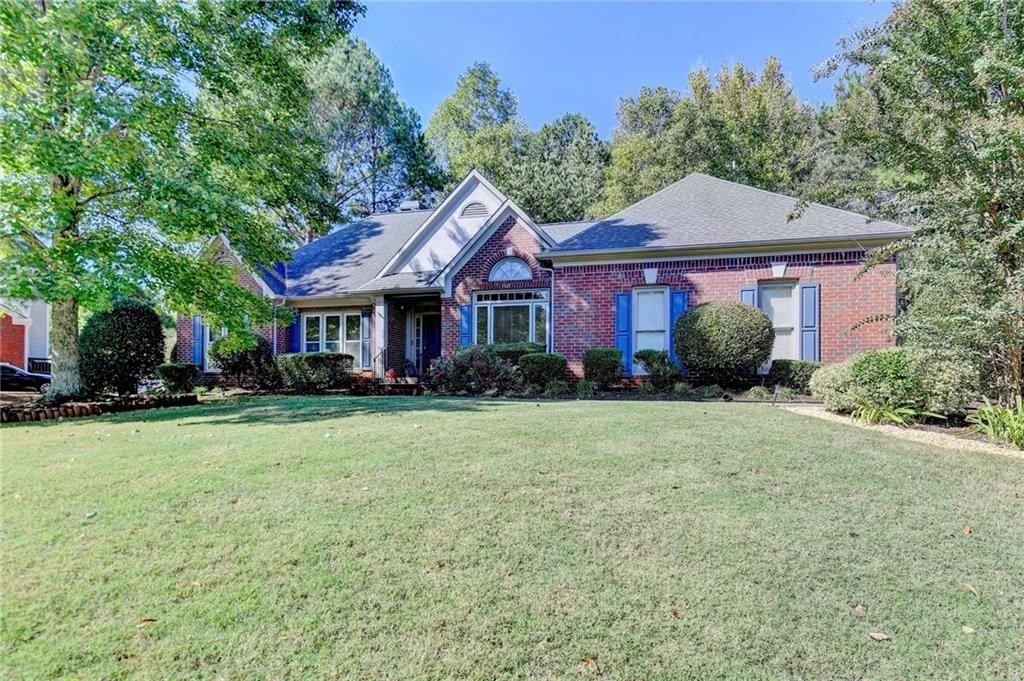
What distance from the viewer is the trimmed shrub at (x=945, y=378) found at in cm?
721

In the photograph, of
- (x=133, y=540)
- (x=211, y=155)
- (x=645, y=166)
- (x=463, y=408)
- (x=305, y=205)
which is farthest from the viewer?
(x=645, y=166)

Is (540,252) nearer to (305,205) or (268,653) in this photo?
(305,205)

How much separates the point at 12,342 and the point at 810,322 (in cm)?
3168

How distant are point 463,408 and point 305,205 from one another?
8210 millimetres

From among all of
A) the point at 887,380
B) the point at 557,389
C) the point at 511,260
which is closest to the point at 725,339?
the point at 557,389

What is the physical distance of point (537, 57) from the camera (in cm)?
1736

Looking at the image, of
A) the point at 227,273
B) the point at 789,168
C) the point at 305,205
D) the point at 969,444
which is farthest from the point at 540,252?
the point at 789,168

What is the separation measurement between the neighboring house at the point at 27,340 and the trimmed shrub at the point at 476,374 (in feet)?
68.7

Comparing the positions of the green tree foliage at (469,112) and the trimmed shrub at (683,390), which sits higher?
the green tree foliage at (469,112)

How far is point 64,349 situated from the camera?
11.9m

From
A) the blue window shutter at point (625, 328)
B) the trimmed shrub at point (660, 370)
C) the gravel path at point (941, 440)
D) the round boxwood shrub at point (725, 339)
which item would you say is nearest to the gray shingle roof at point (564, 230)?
the blue window shutter at point (625, 328)

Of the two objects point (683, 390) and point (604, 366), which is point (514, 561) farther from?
point (604, 366)

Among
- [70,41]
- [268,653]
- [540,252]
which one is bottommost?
[268,653]

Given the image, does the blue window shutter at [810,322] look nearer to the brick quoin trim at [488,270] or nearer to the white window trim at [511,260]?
the brick quoin trim at [488,270]
